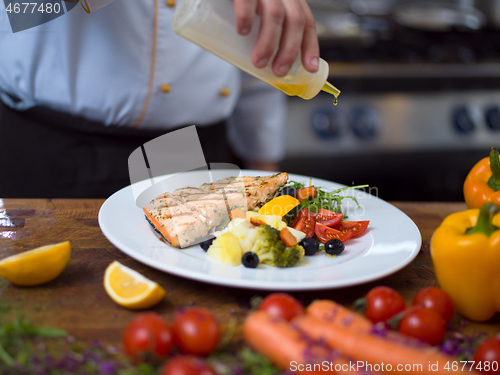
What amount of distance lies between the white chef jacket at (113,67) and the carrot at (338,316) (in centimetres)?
148

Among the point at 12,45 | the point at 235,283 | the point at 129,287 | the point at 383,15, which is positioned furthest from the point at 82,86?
the point at 383,15

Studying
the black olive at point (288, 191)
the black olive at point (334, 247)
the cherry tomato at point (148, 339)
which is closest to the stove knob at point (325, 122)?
the black olive at point (288, 191)

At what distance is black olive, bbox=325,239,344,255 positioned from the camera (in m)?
1.37

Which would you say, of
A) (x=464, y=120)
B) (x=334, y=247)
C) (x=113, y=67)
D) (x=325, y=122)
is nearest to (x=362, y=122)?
(x=325, y=122)

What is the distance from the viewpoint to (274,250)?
4.09ft

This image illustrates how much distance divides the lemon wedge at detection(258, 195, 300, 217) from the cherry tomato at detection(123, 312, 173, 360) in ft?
2.67

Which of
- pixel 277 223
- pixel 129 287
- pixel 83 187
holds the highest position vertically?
pixel 129 287

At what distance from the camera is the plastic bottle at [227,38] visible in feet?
3.92

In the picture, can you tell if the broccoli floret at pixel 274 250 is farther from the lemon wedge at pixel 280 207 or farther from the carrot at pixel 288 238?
the lemon wedge at pixel 280 207

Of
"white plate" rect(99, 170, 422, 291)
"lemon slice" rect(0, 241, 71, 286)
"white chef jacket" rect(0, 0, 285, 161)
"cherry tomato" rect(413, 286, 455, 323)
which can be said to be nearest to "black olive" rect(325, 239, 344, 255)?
"white plate" rect(99, 170, 422, 291)

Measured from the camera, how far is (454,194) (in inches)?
154

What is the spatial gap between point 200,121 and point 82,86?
0.63 metres

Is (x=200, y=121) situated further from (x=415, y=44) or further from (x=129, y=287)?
(x=415, y=44)

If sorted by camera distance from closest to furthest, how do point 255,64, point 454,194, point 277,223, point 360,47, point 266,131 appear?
point 255,64 < point 277,223 < point 266,131 < point 360,47 < point 454,194
